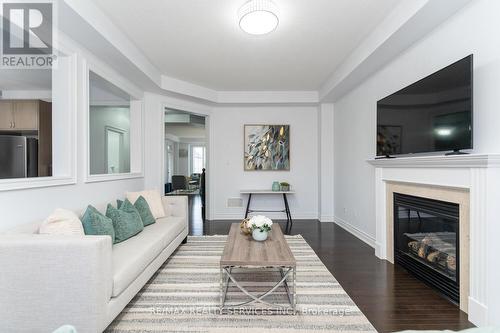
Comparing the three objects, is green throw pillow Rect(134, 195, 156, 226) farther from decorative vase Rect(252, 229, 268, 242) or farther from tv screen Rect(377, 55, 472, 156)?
tv screen Rect(377, 55, 472, 156)

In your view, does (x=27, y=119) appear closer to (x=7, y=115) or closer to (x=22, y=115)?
(x=22, y=115)

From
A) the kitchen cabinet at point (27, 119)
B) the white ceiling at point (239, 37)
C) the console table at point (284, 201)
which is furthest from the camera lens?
the console table at point (284, 201)

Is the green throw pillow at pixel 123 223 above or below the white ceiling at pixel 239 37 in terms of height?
below

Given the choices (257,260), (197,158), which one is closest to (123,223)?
(257,260)

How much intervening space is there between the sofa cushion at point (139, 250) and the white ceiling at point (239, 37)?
7.32ft

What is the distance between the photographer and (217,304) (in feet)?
7.53

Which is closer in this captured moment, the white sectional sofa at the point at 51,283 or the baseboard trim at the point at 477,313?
the white sectional sofa at the point at 51,283

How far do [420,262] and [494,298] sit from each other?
0.88 meters

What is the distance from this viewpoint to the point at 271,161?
19.7ft

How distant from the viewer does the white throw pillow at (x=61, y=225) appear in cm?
207

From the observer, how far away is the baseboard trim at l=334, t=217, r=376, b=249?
13.2 ft

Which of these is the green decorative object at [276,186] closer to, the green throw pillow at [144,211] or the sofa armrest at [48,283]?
the green throw pillow at [144,211]

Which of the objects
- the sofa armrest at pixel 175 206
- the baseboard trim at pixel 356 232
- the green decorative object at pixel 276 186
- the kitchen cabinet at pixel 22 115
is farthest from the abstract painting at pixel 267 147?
the kitchen cabinet at pixel 22 115

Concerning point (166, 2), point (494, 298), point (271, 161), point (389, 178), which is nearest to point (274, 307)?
point (494, 298)
